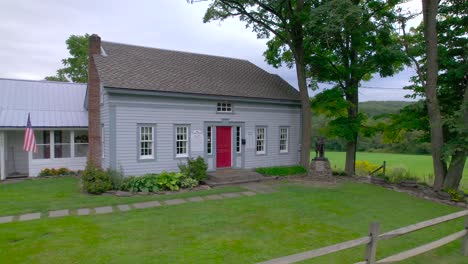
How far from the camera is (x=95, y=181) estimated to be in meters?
11.5

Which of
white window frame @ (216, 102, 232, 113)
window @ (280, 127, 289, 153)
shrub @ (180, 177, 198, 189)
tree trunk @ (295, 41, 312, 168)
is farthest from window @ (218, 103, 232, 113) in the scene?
tree trunk @ (295, 41, 312, 168)

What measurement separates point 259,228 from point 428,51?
11.0 meters

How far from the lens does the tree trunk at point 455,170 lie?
39.5 feet

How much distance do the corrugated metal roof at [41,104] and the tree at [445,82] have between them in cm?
1776

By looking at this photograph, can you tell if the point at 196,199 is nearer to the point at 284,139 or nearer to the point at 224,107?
the point at 224,107

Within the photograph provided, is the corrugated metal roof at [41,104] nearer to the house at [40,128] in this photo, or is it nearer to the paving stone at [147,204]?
the house at [40,128]

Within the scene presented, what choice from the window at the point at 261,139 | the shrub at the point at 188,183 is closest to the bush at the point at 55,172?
the shrub at the point at 188,183

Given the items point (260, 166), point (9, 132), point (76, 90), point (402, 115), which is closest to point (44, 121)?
point (9, 132)

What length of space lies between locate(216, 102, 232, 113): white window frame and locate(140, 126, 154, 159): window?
374cm

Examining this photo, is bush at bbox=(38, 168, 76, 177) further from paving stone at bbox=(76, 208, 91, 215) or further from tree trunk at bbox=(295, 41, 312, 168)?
tree trunk at bbox=(295, 41, 312, 168)

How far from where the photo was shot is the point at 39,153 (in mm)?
15977

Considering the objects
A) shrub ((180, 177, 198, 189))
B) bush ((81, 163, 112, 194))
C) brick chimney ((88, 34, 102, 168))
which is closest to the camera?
bush ((81, 163, 112, 194))

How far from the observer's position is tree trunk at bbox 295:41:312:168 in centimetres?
1692

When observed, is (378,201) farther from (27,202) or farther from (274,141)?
(27,202)
